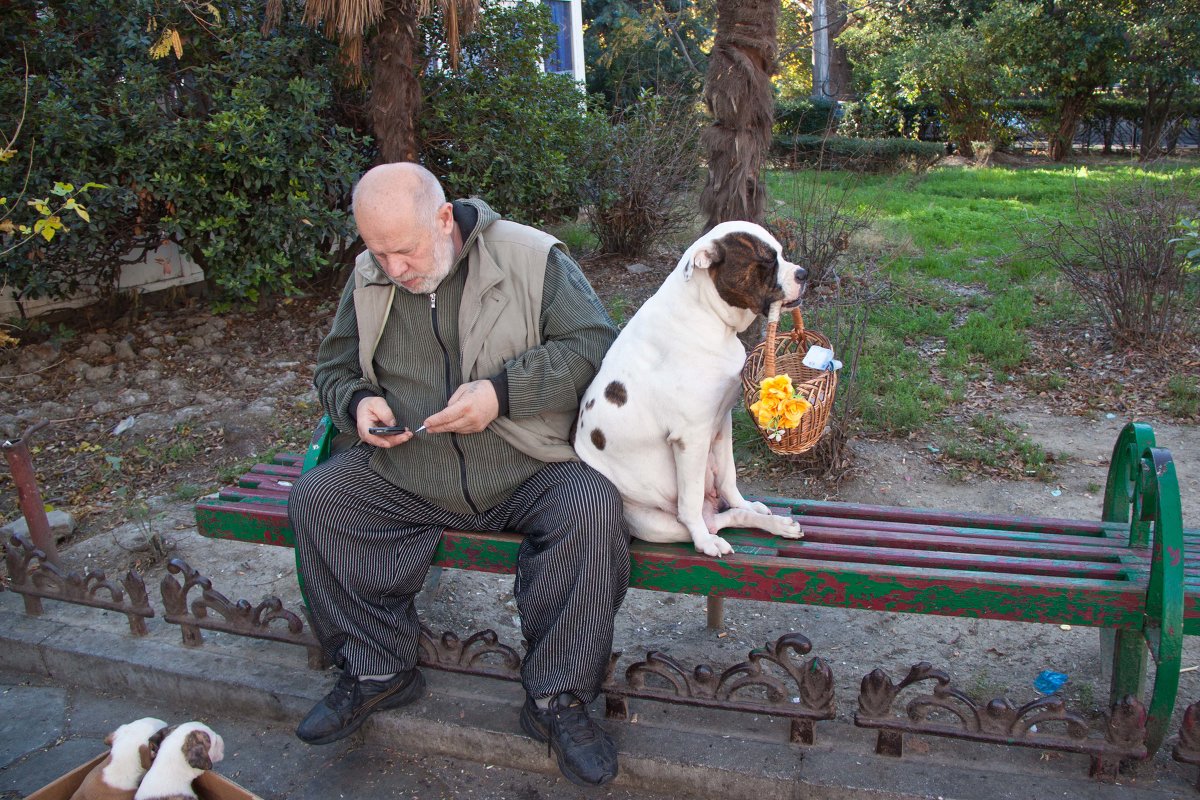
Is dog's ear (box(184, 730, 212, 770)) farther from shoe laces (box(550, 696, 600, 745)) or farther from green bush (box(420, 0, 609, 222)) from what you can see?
green bush (box(420, 0, 609, 222))

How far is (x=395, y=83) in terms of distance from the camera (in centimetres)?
611

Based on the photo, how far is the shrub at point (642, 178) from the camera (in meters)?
7.84

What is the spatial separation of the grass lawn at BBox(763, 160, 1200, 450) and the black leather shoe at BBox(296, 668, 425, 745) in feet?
9.99

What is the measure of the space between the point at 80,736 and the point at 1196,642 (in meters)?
3.65

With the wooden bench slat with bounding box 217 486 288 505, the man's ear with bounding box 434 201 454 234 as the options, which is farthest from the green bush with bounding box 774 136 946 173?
the wooden bench slat with bounding box 217 486 288 505

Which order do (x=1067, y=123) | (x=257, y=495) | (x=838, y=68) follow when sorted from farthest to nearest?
(x=838, y=68), (x=1067, y=123), (x=257, y=495)

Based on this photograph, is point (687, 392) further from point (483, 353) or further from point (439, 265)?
point (439, 265)

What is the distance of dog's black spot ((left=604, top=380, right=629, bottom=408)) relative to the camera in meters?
2.54

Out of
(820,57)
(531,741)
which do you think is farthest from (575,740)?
(820,57)

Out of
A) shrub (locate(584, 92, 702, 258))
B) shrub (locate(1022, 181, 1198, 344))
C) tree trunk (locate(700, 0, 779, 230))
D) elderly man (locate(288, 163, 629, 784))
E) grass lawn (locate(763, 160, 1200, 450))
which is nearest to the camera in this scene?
elderly man (locate(288, 163, 629, 784))

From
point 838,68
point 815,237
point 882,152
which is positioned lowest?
point 815,237

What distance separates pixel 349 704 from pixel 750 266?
1688 mm

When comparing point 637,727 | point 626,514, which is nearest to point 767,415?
point 626,514

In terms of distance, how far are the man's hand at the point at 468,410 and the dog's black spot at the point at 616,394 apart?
0.33 m
